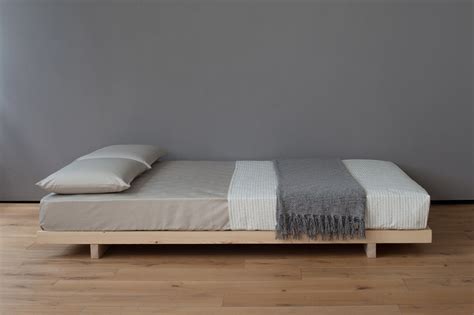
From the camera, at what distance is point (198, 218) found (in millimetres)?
2836

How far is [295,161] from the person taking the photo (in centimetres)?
359

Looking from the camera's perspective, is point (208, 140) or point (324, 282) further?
point (208, 140)

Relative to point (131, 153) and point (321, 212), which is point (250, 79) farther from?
point (321, 212)

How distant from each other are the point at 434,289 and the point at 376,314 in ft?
1.38

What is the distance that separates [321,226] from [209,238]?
612 mm

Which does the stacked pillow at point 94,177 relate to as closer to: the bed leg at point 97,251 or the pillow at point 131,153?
the pillow at point 131,153

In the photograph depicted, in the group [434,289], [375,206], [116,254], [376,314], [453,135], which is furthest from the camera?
[453,135]

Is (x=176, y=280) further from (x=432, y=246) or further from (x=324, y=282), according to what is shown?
(x=432, y=246)

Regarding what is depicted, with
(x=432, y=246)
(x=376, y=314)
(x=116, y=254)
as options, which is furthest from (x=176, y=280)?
(x=432, y=246)

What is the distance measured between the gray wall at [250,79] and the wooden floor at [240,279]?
0.94m

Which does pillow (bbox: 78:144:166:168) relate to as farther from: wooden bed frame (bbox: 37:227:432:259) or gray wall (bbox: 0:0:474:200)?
wooden bed frame (bbox: 37:227:432:259)

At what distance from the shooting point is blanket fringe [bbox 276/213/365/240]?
2.78 m

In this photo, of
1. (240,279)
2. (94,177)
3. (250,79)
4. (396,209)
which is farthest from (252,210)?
(250,79)

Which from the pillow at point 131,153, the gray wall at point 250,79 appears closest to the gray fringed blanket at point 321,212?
the pillow at point 131,153
